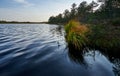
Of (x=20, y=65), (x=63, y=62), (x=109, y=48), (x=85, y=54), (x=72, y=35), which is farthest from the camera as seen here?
(x=72, y=35)

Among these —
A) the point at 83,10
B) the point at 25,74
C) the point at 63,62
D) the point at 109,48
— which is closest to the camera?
the point at 25,74

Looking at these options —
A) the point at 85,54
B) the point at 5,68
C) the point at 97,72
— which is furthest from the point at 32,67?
the point at 85,54

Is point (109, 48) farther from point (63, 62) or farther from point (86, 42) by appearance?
point (63, 62)

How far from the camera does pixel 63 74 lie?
6.28 metres

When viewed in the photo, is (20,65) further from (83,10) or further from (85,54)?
(83,10)

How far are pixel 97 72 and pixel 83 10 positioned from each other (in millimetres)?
76131

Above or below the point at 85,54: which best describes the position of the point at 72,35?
above

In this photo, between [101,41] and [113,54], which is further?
[101,41]

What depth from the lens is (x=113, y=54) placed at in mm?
9711

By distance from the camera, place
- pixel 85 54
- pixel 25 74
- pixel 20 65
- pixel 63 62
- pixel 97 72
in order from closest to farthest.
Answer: pixel 25 74 → pixel 97 72 → pixel 20 65 → pixel 63 62 → pixel 85 54

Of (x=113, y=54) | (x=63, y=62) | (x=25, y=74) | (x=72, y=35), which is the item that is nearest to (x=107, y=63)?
(x=113, y=54)

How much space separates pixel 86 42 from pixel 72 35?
138 centimetres

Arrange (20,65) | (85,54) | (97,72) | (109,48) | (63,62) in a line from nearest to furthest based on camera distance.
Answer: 1. (97,72)
2. (20,65)
3. (63,62)
4. (85,54)
5. (109,48)

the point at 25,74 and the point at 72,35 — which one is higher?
the point at 72,35
